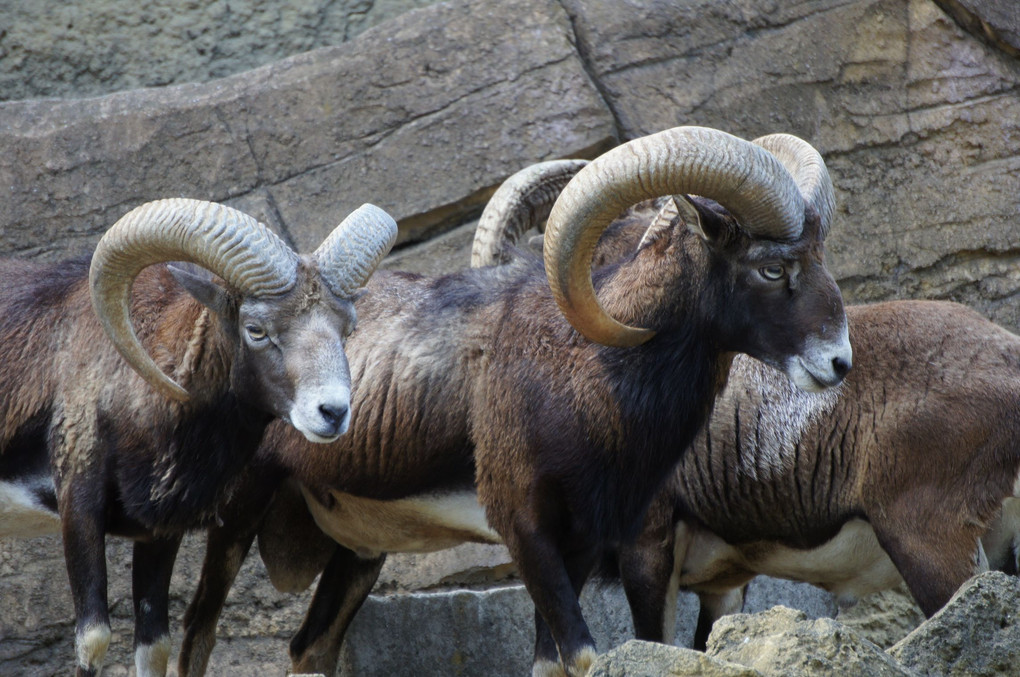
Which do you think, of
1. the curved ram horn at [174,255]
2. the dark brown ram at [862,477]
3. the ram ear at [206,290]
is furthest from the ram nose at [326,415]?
the dark brown ram at [862,477]

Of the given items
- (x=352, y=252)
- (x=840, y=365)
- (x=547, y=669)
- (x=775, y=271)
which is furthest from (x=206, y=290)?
(x=840, y=365)

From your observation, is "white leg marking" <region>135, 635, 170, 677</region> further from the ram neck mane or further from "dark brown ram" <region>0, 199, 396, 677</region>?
the ram neck mane

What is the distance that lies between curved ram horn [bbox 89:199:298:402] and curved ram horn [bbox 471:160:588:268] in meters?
2.20

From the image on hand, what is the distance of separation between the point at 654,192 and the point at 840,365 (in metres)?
1.19

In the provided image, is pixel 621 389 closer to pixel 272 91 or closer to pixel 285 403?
pixel 285 403

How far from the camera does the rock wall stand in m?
9.14

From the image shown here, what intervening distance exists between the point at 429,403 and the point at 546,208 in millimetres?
2076

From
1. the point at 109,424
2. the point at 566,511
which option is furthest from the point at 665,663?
the point at 109,424

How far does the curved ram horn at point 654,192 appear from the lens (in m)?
5.99

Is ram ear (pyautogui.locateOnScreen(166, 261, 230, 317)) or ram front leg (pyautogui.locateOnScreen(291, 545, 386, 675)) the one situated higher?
ram ear (pyautogui.locateOnScreen(166, 261, 230, 317))

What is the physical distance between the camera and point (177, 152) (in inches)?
367

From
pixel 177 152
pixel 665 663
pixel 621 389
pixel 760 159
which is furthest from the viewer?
pixel 177 152

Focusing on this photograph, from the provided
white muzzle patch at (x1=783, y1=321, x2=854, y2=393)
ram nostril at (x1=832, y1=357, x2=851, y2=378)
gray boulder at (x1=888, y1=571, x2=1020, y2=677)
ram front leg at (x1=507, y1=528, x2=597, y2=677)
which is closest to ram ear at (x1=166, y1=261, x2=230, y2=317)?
ram front leg at (x1=507, y1=528, x2=597, y2=677)

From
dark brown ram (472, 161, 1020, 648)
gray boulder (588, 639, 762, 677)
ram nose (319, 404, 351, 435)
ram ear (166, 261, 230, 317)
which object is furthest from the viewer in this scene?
dark brown ram (472, 161, 1020, 648)
